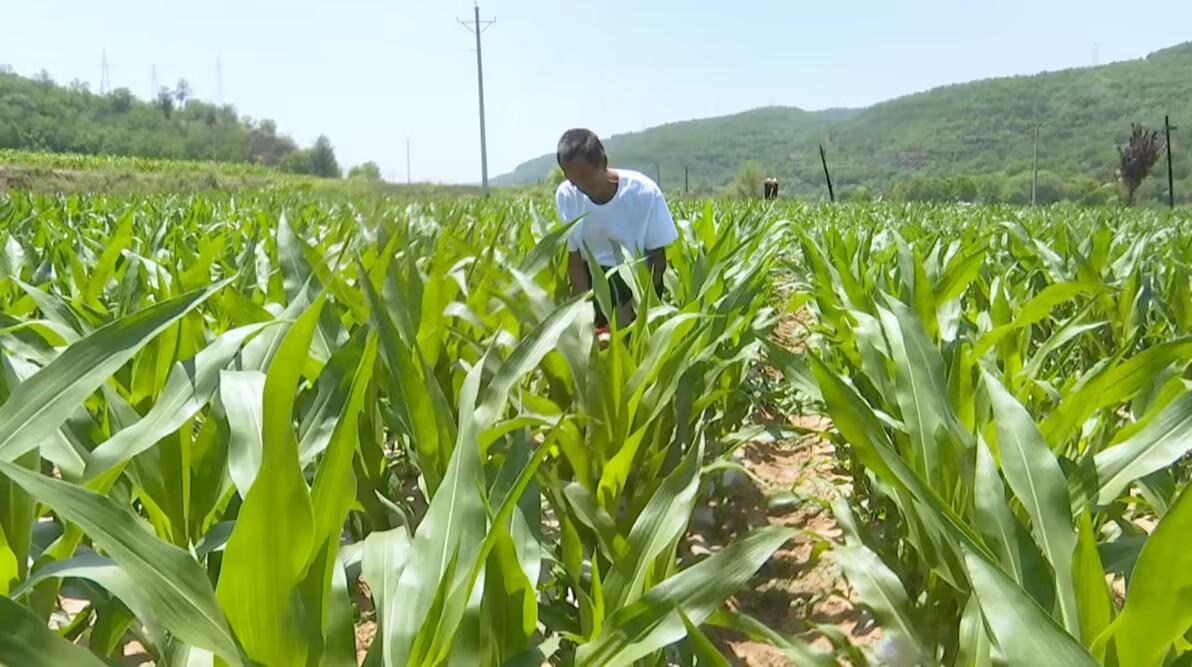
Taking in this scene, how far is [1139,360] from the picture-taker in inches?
→ 49.0

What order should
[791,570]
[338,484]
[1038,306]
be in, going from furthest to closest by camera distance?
[791,570] < [1038,306] < [338,484]

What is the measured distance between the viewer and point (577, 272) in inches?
130

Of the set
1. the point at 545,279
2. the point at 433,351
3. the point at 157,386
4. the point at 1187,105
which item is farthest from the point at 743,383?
the point at 1187,105

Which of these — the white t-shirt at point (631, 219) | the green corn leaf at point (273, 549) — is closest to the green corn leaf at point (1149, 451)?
the green corn leaf at point (273, 549)

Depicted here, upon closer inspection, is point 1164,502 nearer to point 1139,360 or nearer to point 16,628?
point 1139,360

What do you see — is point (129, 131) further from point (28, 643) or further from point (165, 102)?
point (28, 643)

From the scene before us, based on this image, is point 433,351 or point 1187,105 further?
point 1187,105

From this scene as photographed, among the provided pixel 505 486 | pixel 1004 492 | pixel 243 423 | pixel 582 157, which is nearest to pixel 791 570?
pixel 1004 492

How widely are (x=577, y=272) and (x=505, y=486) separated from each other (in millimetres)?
2326

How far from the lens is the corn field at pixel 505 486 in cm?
69

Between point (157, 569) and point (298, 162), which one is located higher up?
point (298, 162)

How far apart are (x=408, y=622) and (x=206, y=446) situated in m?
0.50

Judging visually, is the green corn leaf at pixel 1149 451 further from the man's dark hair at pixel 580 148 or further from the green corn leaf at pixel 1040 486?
the man's dark hair at pixel 580 148

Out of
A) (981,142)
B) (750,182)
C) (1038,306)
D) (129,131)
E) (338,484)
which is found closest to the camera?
(338,484)
